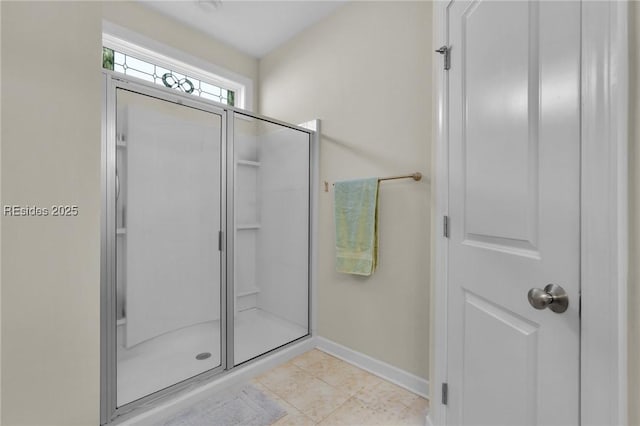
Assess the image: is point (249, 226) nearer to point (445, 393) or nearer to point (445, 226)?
point (445, 226)

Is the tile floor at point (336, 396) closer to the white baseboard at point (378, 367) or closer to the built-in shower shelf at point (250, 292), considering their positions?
the white baseboard at point (378, 367)

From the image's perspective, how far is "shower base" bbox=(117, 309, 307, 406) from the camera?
158 cm

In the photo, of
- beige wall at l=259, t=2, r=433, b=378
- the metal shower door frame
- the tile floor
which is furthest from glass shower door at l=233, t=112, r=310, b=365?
the metal shower door frame

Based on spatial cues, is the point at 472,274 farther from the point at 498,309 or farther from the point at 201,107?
the point at 201,107

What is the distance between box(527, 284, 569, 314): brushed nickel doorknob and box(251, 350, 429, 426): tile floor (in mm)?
1092

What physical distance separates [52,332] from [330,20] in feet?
8.26

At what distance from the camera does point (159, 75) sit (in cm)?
252

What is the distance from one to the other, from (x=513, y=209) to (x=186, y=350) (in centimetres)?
188

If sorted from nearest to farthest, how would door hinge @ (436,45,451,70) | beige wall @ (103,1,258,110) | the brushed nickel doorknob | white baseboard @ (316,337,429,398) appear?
the brushed nickel doorknob, door hinge @ (436,45,451,70), white baseboard @ (316,337,429,398), beige wall @ (103,1,258,110)

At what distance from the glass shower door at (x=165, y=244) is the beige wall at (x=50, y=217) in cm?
59

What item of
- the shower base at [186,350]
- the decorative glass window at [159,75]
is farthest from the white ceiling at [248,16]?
the shower base at [186,350]

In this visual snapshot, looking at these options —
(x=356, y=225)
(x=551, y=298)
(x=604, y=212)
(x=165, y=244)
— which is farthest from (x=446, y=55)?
(x=165, y=244)

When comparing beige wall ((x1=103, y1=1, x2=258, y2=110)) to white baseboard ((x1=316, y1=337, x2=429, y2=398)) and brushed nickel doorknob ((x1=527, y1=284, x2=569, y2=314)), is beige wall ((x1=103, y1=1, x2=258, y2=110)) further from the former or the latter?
brushed nickel doorknob ((x1=527, y1=284, x2=569, y2=314))

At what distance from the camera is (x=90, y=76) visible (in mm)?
978
